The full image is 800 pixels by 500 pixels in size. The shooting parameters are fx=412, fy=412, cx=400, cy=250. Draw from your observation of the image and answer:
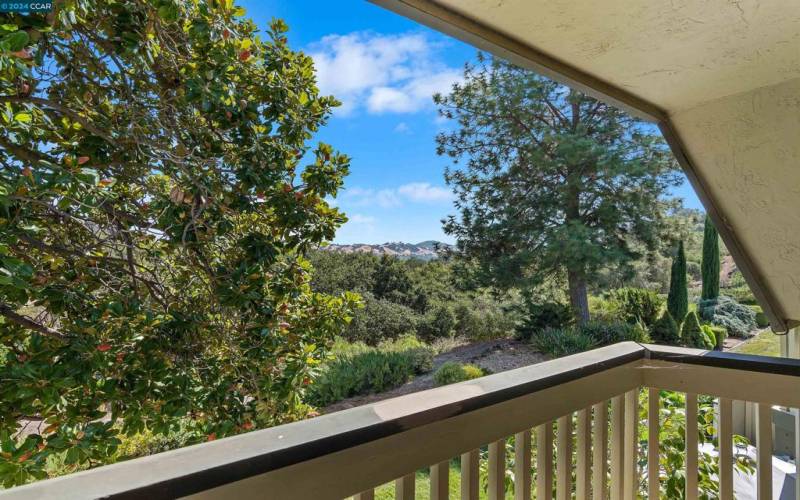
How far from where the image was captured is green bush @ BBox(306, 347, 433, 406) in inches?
239

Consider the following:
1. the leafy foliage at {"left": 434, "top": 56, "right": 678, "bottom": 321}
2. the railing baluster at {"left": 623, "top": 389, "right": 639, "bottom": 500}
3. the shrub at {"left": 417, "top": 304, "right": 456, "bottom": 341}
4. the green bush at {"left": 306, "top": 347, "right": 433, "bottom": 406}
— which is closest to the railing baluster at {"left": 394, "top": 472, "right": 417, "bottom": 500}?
the railing baluster at {"left": 623, "top": 389, "right": 639, "bottom": 500}

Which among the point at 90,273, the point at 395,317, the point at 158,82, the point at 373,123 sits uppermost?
the point at 373,123

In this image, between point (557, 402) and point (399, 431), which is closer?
point (399, 431)

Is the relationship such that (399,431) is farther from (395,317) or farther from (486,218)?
(486,218)

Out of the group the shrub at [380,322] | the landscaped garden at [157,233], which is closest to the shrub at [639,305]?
the shrub at [380,322]

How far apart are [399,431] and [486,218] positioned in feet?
28.9

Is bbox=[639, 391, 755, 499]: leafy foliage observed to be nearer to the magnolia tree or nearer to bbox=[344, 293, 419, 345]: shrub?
the magnolia tree

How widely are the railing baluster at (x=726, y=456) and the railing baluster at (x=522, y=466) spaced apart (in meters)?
0.61

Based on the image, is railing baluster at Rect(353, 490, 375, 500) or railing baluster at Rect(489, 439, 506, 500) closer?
railing baluster at Rect(353, 490, 375, 500)

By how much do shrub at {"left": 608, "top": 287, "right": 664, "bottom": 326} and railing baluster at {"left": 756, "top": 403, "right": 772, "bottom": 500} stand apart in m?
8.69

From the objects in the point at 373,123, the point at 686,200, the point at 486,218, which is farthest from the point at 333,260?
the point at 686,200

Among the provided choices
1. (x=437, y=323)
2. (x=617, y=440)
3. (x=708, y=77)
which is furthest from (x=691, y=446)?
(x=437, y=323)

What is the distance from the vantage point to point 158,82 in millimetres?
2195

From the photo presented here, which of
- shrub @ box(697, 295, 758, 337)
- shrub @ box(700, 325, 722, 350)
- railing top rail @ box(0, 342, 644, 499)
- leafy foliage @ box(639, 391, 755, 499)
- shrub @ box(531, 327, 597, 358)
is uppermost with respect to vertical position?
railing top rail @ box(0, 342, 644, 499)
